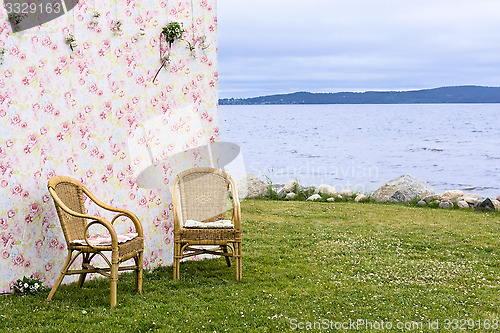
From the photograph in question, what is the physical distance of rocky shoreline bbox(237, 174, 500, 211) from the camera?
923cm

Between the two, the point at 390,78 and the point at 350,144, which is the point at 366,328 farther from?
the point at 350,144

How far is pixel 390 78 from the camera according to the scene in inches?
906

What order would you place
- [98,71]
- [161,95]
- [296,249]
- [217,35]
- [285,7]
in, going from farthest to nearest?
[285,7] < [296,249] < [217,35] < [161,95] < [98,71]

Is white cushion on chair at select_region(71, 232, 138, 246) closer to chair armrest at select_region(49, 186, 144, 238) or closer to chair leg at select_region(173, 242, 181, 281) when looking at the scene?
chair armrest at select_region(49, 186, 144, 238)

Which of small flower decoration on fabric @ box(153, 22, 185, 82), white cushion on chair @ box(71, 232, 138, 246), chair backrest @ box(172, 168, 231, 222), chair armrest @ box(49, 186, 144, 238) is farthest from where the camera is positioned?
chair backrest @ box(172, 168, 231, 222)

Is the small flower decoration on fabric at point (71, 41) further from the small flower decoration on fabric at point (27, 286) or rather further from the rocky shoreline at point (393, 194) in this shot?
the rocky shoreline at point (393, 194)

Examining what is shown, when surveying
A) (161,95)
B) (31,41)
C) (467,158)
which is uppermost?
(31,41)

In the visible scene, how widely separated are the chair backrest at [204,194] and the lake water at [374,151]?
21.1ft

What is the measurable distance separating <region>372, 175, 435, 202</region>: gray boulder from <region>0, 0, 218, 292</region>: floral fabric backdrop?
5.32 metres

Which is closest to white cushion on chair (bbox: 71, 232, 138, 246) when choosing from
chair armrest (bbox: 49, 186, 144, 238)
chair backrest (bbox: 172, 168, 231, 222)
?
chair armrest (bbox: 49, 186, 144, 238)

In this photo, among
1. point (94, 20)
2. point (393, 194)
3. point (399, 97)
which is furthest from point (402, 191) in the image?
point (399, 97)

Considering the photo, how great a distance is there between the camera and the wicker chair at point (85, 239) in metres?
4.08

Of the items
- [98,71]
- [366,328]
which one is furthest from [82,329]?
[98,71]

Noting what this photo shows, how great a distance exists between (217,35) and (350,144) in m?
23.8
